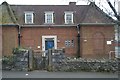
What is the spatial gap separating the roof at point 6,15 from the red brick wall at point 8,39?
76 cm

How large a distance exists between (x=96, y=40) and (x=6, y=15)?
40.3 feet

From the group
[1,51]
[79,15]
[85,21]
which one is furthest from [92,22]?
[1,51]

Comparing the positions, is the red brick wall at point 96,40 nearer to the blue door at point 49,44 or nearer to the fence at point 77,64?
the blue door at point 49,44

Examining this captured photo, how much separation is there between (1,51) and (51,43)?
714 centimetres

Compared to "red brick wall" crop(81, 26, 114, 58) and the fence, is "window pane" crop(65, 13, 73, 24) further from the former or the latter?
the fence

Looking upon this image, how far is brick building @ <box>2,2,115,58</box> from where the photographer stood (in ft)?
137

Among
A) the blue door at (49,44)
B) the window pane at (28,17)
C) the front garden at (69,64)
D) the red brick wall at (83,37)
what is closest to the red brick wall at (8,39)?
the red brick wall at (83,37)

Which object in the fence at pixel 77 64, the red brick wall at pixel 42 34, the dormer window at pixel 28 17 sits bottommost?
the fence at pixel 77 64

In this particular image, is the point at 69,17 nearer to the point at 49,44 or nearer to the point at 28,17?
the point at 49,44

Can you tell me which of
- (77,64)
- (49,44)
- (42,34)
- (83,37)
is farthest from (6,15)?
(77,64)

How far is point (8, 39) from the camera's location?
4097 centimetres

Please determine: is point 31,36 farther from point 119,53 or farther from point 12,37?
point 119,53

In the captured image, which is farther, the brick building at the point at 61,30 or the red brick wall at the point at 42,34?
the red brick wall at the point at 42,34

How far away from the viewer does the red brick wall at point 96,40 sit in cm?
4191
